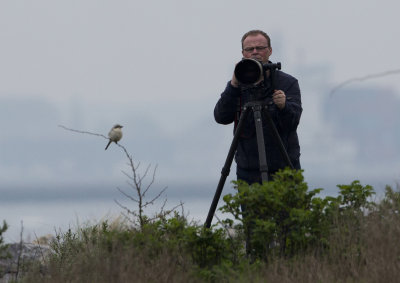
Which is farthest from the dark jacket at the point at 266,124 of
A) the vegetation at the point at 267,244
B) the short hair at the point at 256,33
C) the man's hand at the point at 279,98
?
the vegetation at the point at 267,244

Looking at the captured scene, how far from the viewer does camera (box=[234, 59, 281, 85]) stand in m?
6.20

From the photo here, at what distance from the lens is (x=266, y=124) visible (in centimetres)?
674

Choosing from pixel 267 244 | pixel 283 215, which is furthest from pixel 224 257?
pixel 283 215

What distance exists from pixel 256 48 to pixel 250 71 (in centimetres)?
68

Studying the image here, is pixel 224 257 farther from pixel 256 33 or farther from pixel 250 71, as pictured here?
pixel 256 33

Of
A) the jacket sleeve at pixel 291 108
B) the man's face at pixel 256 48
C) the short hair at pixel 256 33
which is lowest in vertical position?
the jacket sleeve at pixel 291 108

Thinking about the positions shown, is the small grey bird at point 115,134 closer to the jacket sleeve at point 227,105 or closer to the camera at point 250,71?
the jacket sleeve at point 227,105

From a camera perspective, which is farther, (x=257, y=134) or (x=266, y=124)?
(x=266, y=124)

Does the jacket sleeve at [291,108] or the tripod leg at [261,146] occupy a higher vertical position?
the jacket sleeve at [291,108]

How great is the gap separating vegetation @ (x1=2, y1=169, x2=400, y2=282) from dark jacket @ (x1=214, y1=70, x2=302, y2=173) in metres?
1.02

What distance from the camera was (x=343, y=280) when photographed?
5.29 metres

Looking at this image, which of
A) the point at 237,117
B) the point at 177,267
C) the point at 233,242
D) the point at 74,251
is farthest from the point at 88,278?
the point at 237,117

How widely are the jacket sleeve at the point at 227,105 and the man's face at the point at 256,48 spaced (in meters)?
0.43

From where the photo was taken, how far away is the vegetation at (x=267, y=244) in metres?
5.17
